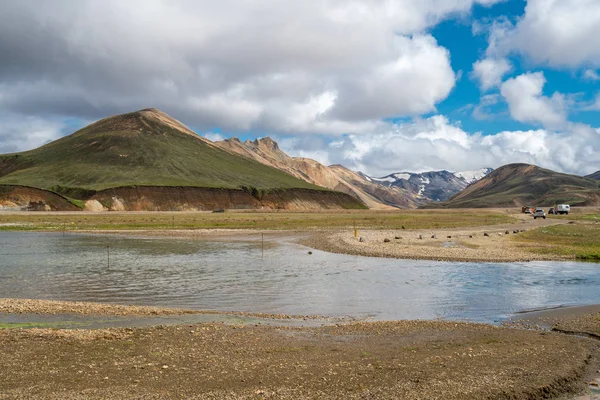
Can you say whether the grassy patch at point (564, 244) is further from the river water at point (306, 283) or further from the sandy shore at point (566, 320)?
the sandy shore at point (566, 320)

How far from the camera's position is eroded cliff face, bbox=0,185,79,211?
164 m

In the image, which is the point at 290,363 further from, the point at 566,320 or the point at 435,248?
the point at 435,248

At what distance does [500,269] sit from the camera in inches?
1465

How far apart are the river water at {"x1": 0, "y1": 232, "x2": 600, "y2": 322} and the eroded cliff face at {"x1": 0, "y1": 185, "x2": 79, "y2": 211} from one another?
5156 inches

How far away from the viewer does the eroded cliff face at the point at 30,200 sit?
6476 inches

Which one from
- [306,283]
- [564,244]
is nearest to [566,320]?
[306,283]

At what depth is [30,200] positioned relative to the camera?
16962 centimetres

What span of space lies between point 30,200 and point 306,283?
549 feet

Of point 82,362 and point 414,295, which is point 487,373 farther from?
point 414,295

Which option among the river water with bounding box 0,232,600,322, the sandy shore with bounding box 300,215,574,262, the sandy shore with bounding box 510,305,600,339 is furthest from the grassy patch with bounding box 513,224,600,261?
the sandy shore with bounding box 510,305,600,339

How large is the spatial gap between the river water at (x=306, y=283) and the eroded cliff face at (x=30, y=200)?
131 m

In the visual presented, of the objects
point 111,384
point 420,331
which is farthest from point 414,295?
point 111,384

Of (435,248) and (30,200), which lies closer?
(435,248)

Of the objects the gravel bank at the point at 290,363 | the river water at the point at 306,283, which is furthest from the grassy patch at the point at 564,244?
the gravel bank at the point at 290,363
